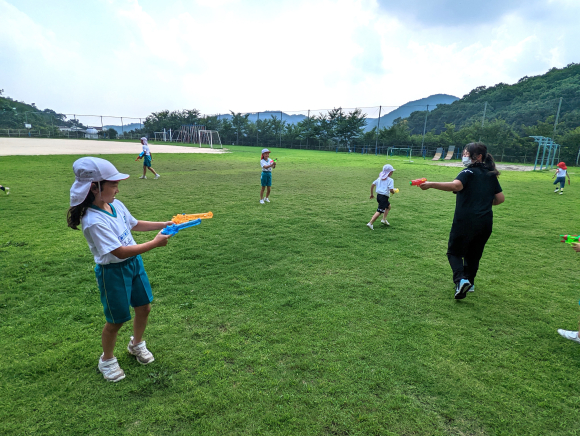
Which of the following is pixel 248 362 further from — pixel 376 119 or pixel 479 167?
pixel 376 119

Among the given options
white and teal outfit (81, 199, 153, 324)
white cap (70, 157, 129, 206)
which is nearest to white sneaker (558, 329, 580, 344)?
white and teal outfit (81, 199, 153, 324)

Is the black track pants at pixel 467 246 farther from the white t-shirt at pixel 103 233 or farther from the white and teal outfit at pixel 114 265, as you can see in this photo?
the white t-shirt at pixel 103 233

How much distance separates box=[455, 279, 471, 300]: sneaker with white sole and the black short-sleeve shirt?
31.8 inches

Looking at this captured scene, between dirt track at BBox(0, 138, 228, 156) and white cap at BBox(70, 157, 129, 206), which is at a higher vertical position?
white cap at BBox(70, 157, 129, 206)

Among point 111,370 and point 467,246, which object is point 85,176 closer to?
point 111,370

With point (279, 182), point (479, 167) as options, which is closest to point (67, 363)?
point (479, 167)

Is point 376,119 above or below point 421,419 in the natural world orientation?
above

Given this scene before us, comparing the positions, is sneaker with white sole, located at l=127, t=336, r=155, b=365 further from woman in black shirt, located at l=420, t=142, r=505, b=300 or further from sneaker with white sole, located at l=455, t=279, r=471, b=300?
sneaker with white sole, located at l=455, t=279, r=471, b=300

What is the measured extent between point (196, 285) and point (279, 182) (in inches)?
397

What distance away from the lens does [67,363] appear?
293cm

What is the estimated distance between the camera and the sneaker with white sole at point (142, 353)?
2.97 m

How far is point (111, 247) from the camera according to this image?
231 cm

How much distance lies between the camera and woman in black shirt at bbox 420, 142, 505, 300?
3986 millimetres

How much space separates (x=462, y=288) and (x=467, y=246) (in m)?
0.55
